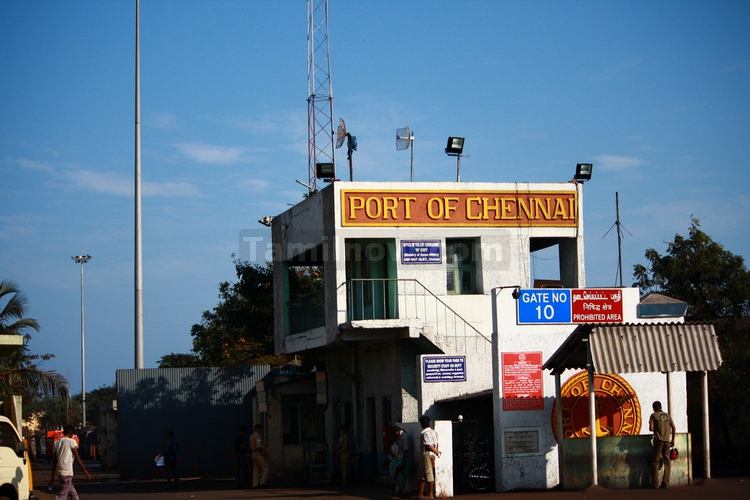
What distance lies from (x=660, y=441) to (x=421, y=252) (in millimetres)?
8300

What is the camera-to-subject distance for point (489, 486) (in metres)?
22.3

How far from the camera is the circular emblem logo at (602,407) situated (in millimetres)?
22281

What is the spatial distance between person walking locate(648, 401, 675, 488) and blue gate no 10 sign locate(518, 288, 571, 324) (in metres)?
2.81

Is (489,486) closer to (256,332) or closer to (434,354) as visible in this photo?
(434,354)

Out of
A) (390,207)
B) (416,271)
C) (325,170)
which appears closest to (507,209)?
(416,271)

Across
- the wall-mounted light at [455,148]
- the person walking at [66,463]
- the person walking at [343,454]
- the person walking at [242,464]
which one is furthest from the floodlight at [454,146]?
the person walking at [66,463]

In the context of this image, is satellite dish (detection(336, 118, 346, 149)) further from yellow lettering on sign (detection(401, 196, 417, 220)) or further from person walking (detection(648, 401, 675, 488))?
person walking (detection(648, 401, 675, 488))

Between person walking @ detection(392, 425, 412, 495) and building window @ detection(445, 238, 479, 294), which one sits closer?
person walking @ detection(392, 425, 412, 495)

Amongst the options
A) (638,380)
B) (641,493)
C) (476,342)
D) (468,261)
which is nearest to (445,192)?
(468,261)

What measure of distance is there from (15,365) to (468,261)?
19.9 meters

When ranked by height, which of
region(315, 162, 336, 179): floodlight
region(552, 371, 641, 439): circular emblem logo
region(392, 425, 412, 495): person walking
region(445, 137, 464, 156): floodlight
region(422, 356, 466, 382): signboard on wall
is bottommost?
region(392, 425, 412, 495): person walking

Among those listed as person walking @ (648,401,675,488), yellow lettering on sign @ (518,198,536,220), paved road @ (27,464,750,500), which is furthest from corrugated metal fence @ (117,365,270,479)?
person walking @ (648,401,675,488)

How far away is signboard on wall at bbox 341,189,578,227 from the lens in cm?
2678

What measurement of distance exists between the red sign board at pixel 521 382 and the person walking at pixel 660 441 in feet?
7.70
